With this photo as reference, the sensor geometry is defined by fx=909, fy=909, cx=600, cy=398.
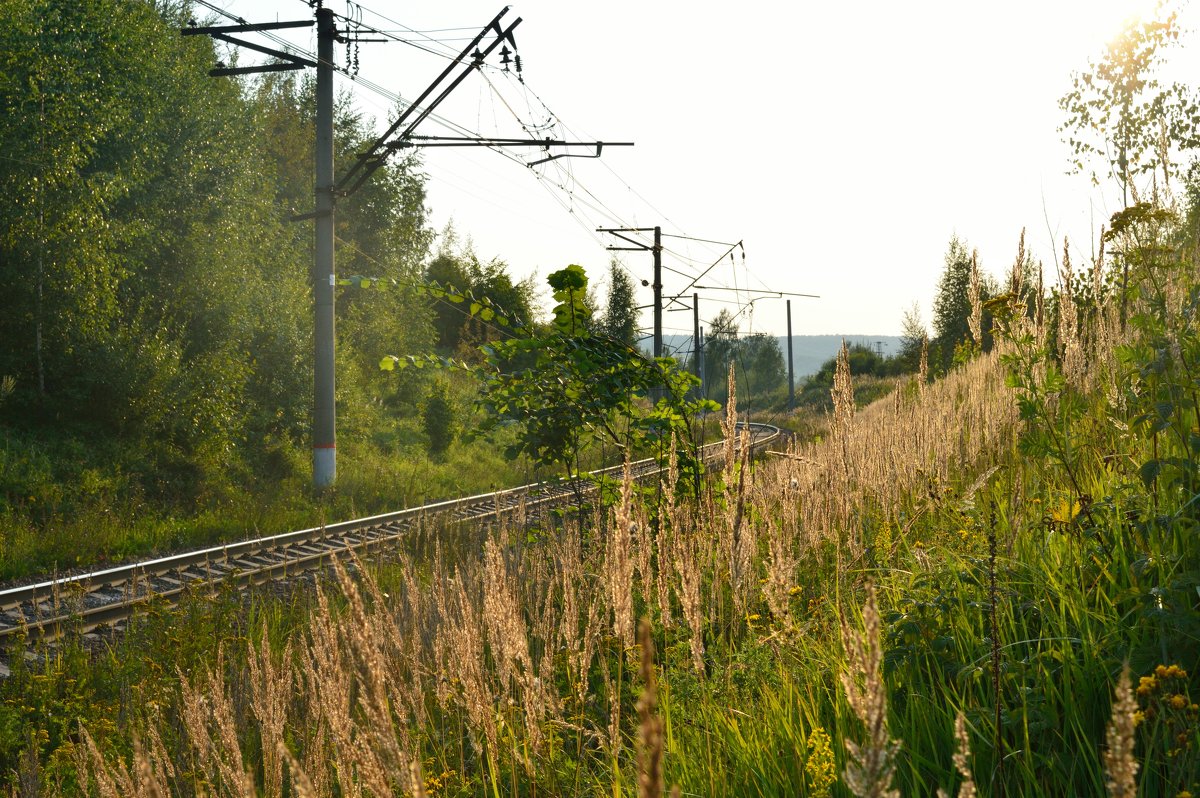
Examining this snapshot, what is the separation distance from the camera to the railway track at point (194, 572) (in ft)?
20.0

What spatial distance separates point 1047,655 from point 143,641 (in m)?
5.19

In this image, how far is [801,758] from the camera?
2449mm

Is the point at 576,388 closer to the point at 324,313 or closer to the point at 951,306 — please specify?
the point at 324,313

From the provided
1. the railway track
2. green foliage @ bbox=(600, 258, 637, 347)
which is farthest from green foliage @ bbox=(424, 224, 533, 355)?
the railway track

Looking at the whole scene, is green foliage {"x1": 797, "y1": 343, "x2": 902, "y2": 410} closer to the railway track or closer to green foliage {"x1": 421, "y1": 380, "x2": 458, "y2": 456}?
green foliage {"x1": 421, "y1": 380, "x2": 458, "y2": 456}

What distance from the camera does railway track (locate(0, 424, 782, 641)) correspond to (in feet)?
20.0

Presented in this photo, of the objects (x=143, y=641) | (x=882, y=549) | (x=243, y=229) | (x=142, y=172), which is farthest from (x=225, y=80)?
(x=882, y=549)

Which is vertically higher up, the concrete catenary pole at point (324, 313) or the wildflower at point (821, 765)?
the concrete catenary pole at point (324, 313)

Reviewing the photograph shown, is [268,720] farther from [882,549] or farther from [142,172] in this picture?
[142,172]

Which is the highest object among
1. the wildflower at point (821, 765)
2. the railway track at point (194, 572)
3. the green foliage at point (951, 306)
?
the green foliage at point (951, 306)

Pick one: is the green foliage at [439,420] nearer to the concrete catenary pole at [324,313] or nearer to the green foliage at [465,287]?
the concrete catenary pole at [324,313]

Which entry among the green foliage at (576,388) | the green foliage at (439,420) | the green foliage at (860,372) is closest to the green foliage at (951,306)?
the green foliage at (860,372)

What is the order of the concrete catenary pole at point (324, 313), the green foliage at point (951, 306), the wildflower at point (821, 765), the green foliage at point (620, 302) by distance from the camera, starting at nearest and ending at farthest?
the wildflower at point (821, 765) → the concrete catenary pole at point (324, 313) → the green foliage at point (951, 306) → the green foliage at point (620, 302)

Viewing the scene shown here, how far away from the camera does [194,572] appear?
9141 millimetres
